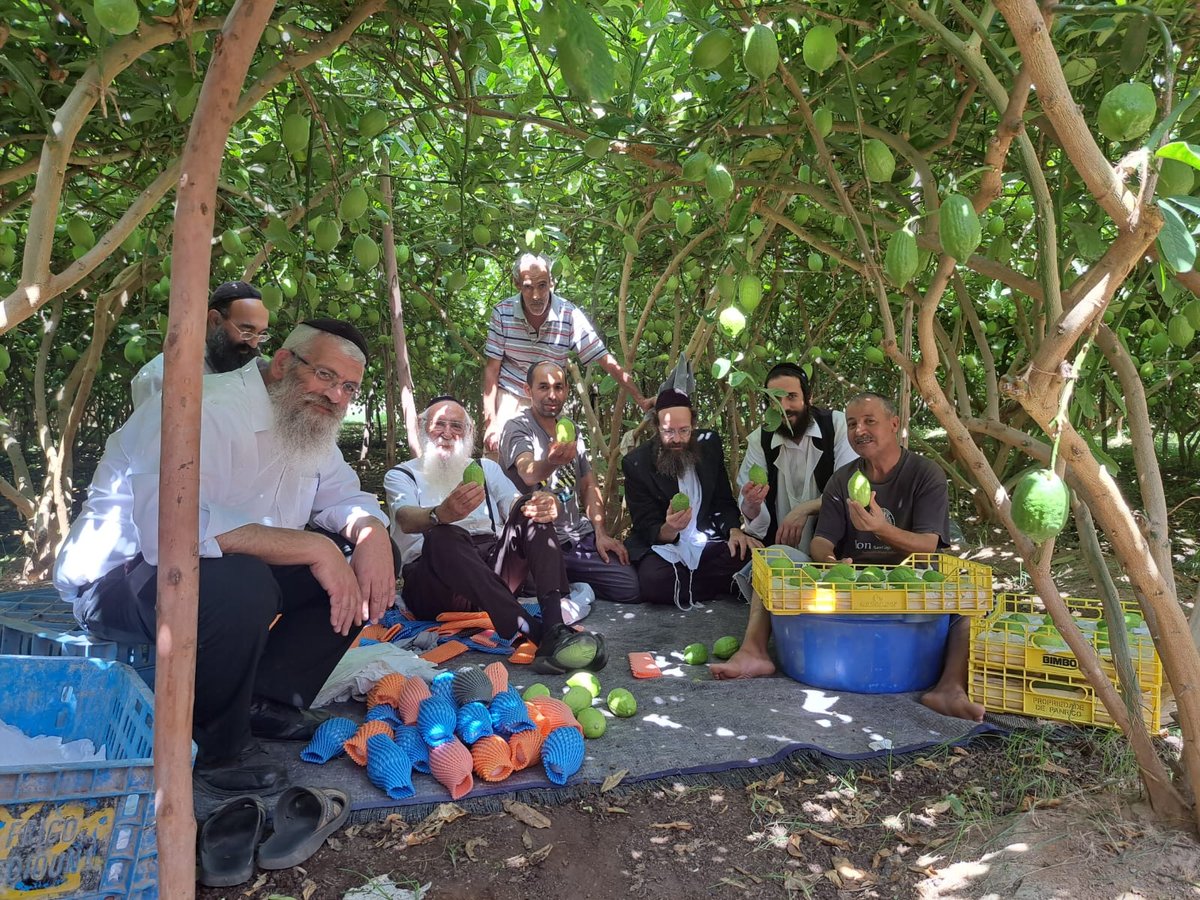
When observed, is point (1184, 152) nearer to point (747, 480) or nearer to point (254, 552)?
point (254, 552)

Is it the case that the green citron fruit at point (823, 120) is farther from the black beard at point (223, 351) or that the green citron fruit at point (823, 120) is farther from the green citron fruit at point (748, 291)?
the black beard at point (223, 351)

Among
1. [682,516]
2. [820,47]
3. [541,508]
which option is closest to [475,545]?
[541,508]

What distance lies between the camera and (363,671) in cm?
310

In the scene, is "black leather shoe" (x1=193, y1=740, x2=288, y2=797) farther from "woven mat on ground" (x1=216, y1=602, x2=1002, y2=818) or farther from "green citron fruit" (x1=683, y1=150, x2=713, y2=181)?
"green citron fruit" (x1=683, y1=150, x2=713, y2=181)

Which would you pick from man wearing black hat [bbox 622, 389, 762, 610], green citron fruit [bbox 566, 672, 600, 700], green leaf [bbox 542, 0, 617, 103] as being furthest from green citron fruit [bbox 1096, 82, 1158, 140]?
man wearing black hat [bbox 622, 389, 762, 610]

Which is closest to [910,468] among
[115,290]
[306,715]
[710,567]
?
[710,567]

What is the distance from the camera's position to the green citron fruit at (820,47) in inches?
79.7

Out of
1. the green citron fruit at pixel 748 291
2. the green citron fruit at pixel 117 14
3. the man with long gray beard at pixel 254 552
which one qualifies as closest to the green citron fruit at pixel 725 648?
the man with long gray beard at pixel 254 552

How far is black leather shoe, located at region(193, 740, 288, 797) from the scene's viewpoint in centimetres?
235

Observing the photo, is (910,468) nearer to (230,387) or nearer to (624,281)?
(624,281)

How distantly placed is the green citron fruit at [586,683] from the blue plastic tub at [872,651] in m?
0.83

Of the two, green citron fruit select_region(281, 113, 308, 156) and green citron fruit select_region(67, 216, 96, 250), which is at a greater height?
green citron fruit select_region(281, 113, 308, 156)

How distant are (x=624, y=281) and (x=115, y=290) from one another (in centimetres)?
273

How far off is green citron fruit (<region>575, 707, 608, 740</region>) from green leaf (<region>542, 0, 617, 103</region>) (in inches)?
79.8
